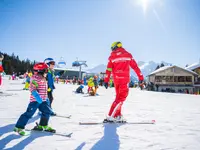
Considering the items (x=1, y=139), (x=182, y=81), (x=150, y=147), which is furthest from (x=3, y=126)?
(x=182, y=81)

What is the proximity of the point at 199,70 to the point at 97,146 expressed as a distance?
168 ft

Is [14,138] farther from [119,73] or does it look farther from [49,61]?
[119,73]

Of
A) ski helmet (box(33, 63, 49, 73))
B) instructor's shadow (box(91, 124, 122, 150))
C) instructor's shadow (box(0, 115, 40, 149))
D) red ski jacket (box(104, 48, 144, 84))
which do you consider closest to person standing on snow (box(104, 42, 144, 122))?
red ski jacket (box(104, 48, 144, 84))

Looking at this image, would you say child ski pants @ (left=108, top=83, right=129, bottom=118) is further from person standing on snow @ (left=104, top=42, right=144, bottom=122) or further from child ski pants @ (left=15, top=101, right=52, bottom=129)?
child ski pants @ (left=15, top=101, right=52, bottom=129)

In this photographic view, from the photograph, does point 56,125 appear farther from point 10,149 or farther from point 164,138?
point 164,138

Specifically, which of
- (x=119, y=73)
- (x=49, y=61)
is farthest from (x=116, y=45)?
(x=49, y=61)

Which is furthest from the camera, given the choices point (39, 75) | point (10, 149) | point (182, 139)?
point (39, 75)

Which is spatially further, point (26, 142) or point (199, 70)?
point (199, 70)

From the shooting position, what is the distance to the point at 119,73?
436 centimetres

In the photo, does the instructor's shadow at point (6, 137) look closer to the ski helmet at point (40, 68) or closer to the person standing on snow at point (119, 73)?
the ski helmet at point (40, 68)

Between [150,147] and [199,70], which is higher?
[199,70]

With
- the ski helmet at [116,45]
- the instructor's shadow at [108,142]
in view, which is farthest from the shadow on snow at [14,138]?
the ski helmet at [116,45]

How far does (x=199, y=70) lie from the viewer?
4656cm

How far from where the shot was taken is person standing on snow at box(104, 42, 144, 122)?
169 inches
